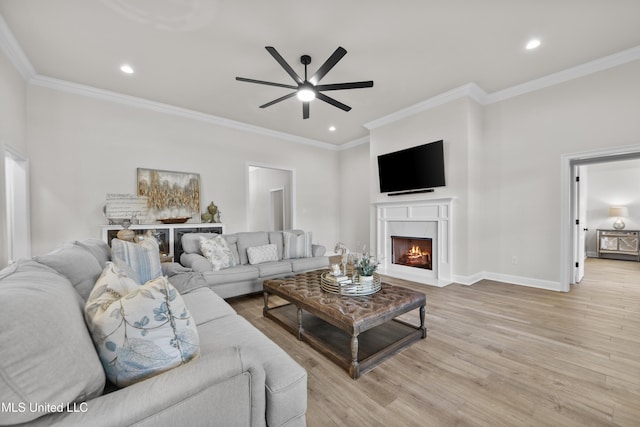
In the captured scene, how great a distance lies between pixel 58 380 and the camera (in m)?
0.71

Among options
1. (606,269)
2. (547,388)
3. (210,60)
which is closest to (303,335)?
(547,388)

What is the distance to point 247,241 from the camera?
3854 mm

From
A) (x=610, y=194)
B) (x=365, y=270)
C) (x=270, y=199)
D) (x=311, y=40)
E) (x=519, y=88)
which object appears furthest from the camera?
(x=270, y=199)

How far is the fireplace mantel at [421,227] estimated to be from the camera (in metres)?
4.10

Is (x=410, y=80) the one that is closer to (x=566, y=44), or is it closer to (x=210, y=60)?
(x=566, y=44)

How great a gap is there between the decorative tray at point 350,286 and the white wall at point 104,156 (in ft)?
10.8

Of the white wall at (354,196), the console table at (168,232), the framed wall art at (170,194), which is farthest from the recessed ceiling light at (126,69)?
the white wall at (354,196)

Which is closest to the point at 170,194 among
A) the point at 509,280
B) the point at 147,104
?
the point at 147,104

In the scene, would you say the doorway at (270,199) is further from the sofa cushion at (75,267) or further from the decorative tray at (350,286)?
the sofa cushion at (75,267)

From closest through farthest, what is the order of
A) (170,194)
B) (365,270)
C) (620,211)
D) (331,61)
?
(365,270)
(331,61)
(170,194)
(620,211)

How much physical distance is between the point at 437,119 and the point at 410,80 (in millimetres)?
952

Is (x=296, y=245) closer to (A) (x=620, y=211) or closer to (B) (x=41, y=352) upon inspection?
(B) (x=41, y=352)

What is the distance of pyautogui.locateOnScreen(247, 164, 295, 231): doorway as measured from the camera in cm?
740

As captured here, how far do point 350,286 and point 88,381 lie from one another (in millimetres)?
1832
